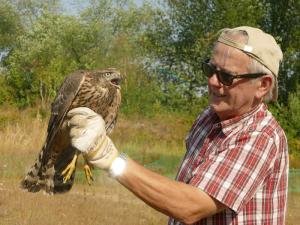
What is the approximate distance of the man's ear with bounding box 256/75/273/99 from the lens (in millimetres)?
3116

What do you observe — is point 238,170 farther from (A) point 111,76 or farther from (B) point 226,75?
(A) point 111,76

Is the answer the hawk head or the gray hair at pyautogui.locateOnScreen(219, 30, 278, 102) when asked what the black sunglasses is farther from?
the hawk head

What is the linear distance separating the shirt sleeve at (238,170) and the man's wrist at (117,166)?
34 centimetres

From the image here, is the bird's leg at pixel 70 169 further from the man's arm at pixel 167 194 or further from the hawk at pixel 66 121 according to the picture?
the man's arm at pixel 167 194

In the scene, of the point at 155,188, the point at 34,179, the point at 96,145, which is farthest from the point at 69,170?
the point at 155,188

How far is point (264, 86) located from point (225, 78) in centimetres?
21

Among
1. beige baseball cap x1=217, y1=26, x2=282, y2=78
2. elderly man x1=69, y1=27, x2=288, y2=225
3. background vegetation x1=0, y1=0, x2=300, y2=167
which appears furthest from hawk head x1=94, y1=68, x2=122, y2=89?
background vegetation x1=0, y1=0, x2=300, y2=167

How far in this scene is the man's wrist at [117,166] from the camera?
2826mm

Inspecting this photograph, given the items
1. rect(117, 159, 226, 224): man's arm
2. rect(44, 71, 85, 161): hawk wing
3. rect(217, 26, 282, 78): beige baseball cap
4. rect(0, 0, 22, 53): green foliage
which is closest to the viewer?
rect(117, 159, 226, 224): man's arm

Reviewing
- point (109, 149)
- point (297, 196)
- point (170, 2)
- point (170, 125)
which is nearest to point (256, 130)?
point (109, 149)

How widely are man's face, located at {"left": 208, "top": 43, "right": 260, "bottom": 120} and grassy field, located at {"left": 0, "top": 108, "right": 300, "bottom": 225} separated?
3.42m

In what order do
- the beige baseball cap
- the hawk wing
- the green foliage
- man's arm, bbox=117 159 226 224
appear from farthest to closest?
the green foliage < the hawk wing < the beige baseball cap < man's arm, bbox=117 159 226 224

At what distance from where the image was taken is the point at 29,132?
15.3m

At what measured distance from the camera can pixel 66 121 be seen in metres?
5.02
